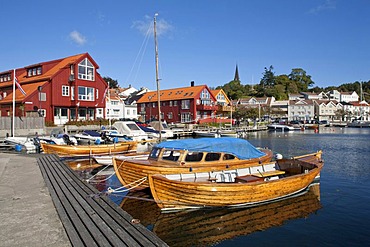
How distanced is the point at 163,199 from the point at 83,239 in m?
5.28

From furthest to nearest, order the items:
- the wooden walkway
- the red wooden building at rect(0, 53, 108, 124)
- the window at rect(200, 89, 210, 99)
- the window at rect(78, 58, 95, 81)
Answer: the window at rect(200, 89, 210, 99) → the window at rect(78, 58, 95, 81) → the red wooden building at rect(0, 53, 108, 124) → the wooden walkway

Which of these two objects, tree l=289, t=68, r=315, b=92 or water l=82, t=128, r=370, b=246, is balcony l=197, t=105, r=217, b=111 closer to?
water l=82, t=128, r=370, b=246

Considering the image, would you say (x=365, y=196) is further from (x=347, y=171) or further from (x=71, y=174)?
(x=71, y=174)

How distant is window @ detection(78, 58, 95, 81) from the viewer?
4769 centimetres

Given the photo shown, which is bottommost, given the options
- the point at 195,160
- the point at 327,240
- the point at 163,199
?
the point at 327,240

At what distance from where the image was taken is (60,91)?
150 feet

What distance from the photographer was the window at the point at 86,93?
4756 centimetres

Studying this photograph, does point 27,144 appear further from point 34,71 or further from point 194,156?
point 34,71

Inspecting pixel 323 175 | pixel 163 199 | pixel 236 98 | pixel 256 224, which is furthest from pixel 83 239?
pixel 236 98

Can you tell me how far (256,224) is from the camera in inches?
444

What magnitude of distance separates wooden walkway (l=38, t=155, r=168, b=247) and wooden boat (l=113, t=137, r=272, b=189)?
2.62m

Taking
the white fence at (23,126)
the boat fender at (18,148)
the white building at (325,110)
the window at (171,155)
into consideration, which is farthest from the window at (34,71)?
the white building at (325,110)

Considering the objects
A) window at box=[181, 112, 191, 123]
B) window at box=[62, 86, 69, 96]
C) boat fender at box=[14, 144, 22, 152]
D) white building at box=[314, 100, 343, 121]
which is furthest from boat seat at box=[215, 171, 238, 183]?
white building at box=[314, 100, 343, 121]

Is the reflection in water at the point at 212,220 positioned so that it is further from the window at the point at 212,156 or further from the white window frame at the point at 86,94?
the white window frame at the point at 86,94
